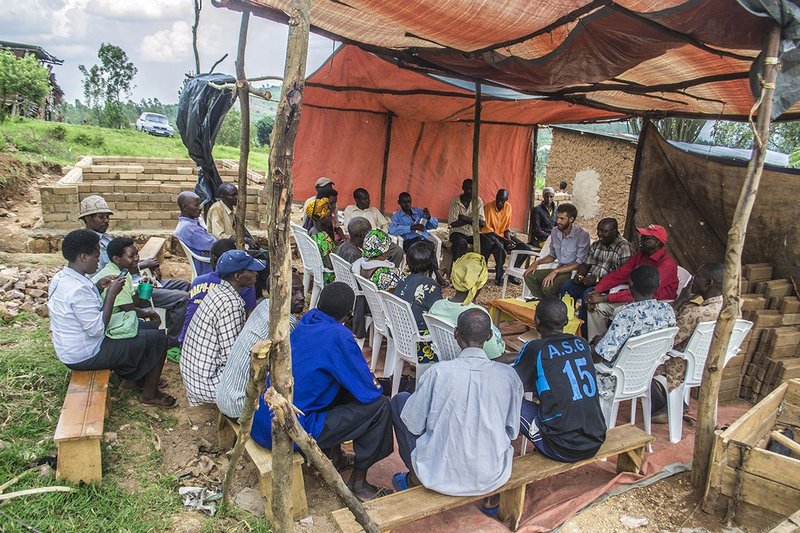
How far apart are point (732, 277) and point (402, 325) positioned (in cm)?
225

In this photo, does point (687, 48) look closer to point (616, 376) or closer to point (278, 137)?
point (616, 376)

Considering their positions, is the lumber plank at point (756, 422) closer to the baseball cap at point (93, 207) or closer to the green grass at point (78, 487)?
the green grass at point (78, 487)

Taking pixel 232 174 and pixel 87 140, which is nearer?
pixel 232 174

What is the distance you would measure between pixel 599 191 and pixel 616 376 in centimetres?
1124

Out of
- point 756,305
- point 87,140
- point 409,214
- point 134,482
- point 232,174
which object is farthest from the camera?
point 87,140

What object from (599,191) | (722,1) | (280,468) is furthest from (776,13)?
(599,191)

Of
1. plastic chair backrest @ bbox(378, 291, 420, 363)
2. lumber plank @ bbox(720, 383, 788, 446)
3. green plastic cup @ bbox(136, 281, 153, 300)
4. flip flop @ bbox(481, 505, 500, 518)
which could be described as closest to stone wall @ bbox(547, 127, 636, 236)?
lumber plank @ bbox(720, 383, 788, 446)

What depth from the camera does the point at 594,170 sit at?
13.9 meters

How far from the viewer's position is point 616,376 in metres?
3.64

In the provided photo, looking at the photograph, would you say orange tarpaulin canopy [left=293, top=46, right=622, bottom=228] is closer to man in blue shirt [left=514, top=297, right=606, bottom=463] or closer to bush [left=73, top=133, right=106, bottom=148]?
man in blue shirt [left=514, top=297, right=606, bottom=463]

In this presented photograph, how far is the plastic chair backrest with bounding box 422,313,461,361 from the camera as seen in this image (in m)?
3.64

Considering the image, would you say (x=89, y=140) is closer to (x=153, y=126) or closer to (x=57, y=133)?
(x=57, y=133)

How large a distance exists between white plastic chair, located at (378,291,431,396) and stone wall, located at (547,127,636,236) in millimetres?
10353

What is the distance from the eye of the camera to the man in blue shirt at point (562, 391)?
2908mm
